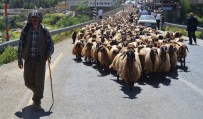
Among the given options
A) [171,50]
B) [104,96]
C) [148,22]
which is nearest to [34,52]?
[104,96]

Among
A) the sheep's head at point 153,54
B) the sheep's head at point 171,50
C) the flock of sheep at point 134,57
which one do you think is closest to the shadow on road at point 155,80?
the flock of sheep at point 134,57

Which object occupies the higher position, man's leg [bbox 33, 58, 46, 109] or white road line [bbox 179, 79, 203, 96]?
man's leg [bbox 33, 58, 46, 109]

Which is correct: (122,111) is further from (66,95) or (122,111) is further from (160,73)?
(160,73)

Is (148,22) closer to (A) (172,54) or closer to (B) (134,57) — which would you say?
(A) (172,54)

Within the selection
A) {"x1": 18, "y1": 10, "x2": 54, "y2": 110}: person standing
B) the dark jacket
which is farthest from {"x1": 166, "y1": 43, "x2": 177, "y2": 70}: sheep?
the dark jacket

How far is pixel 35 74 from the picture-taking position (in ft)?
28.1

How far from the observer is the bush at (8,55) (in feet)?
53.1

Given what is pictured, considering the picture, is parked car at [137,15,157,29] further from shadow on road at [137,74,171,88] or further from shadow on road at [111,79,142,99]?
shadow on road at [111,79,142,99]

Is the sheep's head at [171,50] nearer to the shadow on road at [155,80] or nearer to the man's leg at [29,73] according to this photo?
the shadow on road at [155,80]

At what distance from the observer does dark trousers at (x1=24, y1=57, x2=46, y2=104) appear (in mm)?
8562

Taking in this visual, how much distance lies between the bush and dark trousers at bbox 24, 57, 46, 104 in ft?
24.9

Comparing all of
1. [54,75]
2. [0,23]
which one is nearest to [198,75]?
[54,75]

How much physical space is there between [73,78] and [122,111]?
408 centimetres

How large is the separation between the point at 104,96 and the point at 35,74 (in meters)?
2.08
